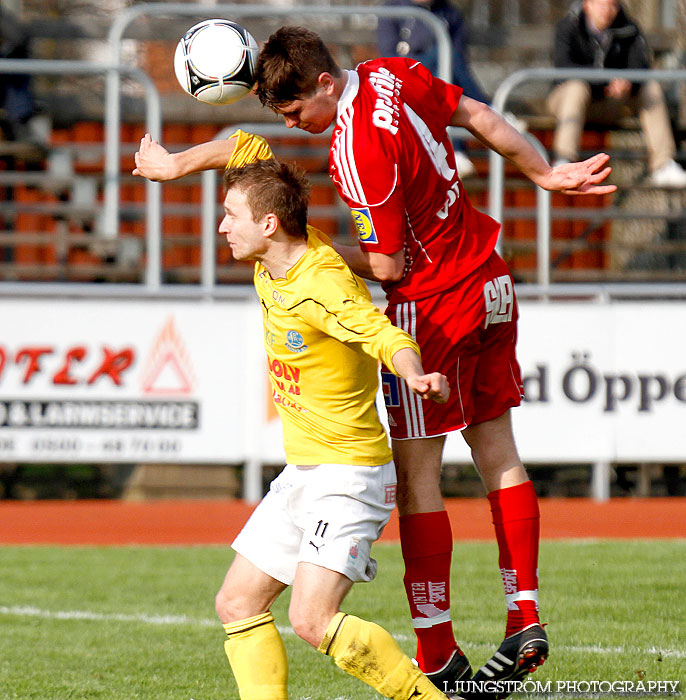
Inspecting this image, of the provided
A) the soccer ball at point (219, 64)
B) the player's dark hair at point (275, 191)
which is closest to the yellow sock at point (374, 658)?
the player's dark hair at point (275, 191)

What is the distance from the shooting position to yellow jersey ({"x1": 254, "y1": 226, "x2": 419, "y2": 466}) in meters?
3.90

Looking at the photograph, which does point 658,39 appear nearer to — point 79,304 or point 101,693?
point 79,304

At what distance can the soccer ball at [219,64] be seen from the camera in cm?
476

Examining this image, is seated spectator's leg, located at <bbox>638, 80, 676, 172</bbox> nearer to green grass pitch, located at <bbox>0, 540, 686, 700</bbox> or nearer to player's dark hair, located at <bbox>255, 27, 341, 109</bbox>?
green grass pitch, located at <bbox>0, 540, 686, 700</bbox>

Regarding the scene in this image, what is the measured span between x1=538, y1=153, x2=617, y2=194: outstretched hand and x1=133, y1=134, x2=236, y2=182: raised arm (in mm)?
1137

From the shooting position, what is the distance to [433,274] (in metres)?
4.46

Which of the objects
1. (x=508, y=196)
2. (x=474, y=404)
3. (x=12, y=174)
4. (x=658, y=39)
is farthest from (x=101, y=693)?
(x=658, y=39)

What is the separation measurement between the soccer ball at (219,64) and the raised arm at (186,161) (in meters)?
0.39

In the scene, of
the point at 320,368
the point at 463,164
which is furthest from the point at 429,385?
the point at 463,164

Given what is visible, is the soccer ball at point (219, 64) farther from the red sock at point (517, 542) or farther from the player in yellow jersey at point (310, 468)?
the red sock at point (517, 542)

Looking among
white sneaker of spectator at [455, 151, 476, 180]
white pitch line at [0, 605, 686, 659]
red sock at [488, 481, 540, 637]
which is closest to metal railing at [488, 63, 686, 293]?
white sneaker of spectator at [455, 151, 476, 180]

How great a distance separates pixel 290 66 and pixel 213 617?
2947 millimetres

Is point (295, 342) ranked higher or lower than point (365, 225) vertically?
lower

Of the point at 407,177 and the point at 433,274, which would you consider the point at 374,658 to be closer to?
the point at 433,274
